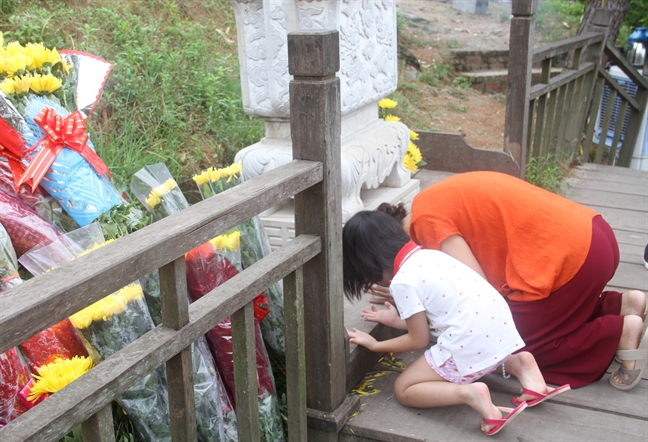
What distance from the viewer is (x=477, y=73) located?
27.1 ft

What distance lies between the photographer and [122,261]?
1.18 m

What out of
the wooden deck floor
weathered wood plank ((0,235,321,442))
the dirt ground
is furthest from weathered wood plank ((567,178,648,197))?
weathered wood plank ((0,235,321,442))

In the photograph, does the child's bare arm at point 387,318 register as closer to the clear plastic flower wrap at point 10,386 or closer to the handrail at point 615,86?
the clear plastic flower wrap at point 10,386

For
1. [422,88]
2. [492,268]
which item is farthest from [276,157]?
[422,88]

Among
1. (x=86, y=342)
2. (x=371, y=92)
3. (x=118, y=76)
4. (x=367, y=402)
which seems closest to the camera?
(x=86, y=342)

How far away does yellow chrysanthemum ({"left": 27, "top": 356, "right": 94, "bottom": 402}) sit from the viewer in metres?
1.47

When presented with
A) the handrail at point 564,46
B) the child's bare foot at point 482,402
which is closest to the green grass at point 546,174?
the handrail at point 564,46

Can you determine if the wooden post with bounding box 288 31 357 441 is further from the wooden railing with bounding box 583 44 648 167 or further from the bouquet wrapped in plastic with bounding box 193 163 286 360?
the wooden railing with bounding box 583 44 648 167

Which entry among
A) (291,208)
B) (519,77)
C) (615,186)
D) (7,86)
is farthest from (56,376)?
(615,186)

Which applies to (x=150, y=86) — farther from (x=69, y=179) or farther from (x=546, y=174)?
(x=546, y=174)

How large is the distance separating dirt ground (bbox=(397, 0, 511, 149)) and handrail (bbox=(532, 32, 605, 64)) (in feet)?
5.20

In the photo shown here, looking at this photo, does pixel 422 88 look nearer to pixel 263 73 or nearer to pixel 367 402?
pixel 263 73

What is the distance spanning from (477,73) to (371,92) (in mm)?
5267

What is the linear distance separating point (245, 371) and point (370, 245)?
2.20 feet
